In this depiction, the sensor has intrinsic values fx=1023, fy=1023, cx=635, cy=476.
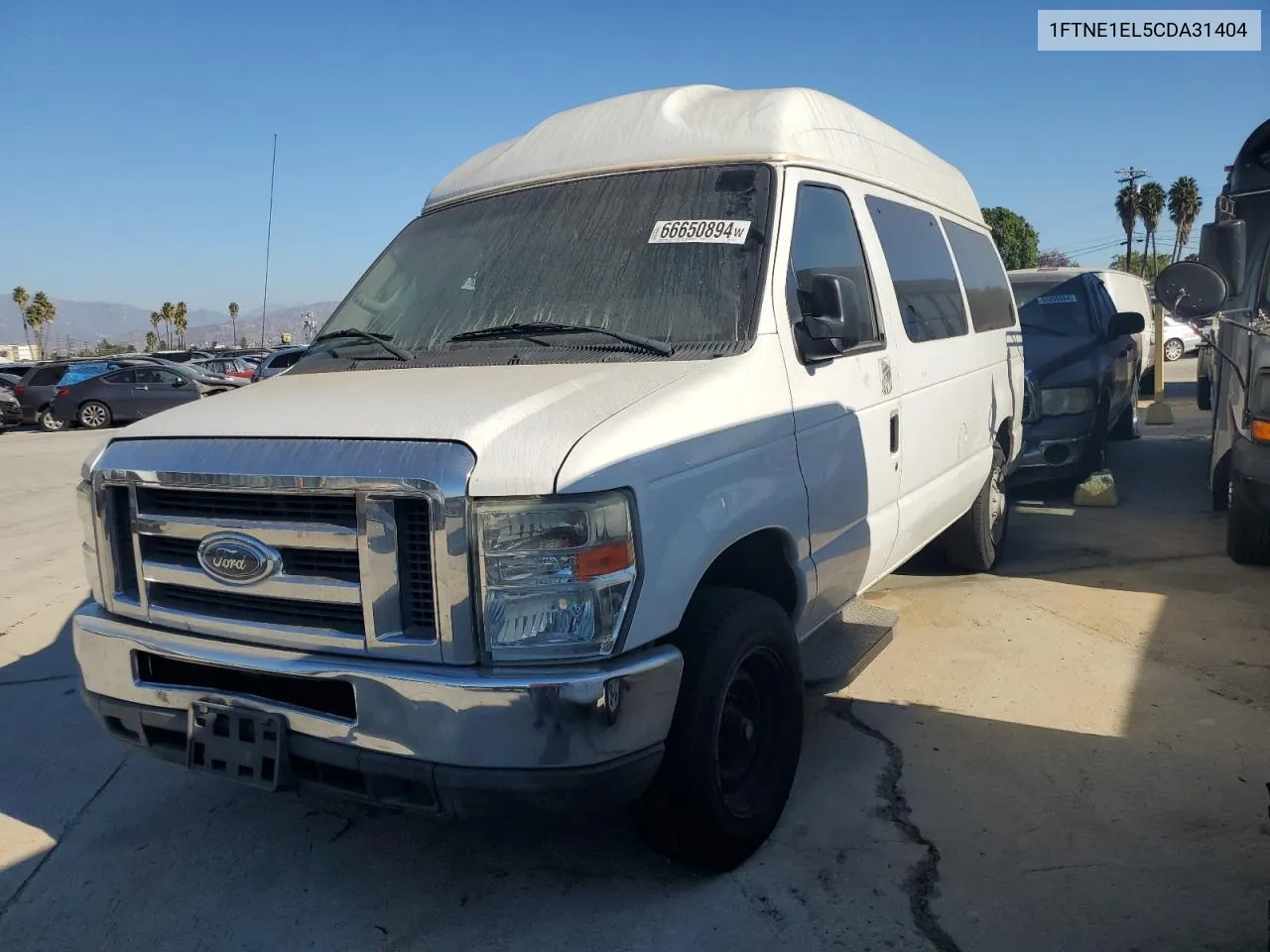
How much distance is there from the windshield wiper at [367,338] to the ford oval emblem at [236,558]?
38.0 inches

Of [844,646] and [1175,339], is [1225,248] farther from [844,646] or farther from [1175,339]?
[1175,339]

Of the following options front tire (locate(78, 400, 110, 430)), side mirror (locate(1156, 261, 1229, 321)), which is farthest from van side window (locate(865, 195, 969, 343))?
front tire (locate(78, 400, 110, 430))

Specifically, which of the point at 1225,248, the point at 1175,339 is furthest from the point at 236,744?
the point at 1175,339

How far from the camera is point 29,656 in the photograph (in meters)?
5.47

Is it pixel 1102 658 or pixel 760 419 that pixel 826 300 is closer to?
pixel 760 419

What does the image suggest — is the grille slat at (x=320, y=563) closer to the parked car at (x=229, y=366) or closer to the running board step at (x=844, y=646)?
the running board step at (x=844, y=646)

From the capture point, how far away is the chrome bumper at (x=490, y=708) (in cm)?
244

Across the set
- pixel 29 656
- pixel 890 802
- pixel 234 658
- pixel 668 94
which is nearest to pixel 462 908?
pixel 234 658

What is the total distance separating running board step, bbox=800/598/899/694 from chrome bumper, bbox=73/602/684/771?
3.35 feet

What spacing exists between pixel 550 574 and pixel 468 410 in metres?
0.52

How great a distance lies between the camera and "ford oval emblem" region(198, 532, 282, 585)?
270cm

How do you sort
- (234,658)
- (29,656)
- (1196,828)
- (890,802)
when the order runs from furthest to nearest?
(29,656) < (890,802) < (1196,828) < (234,658)

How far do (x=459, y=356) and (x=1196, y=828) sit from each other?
110 inches

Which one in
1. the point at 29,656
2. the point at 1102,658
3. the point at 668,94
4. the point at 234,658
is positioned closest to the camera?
the point at 234,658
